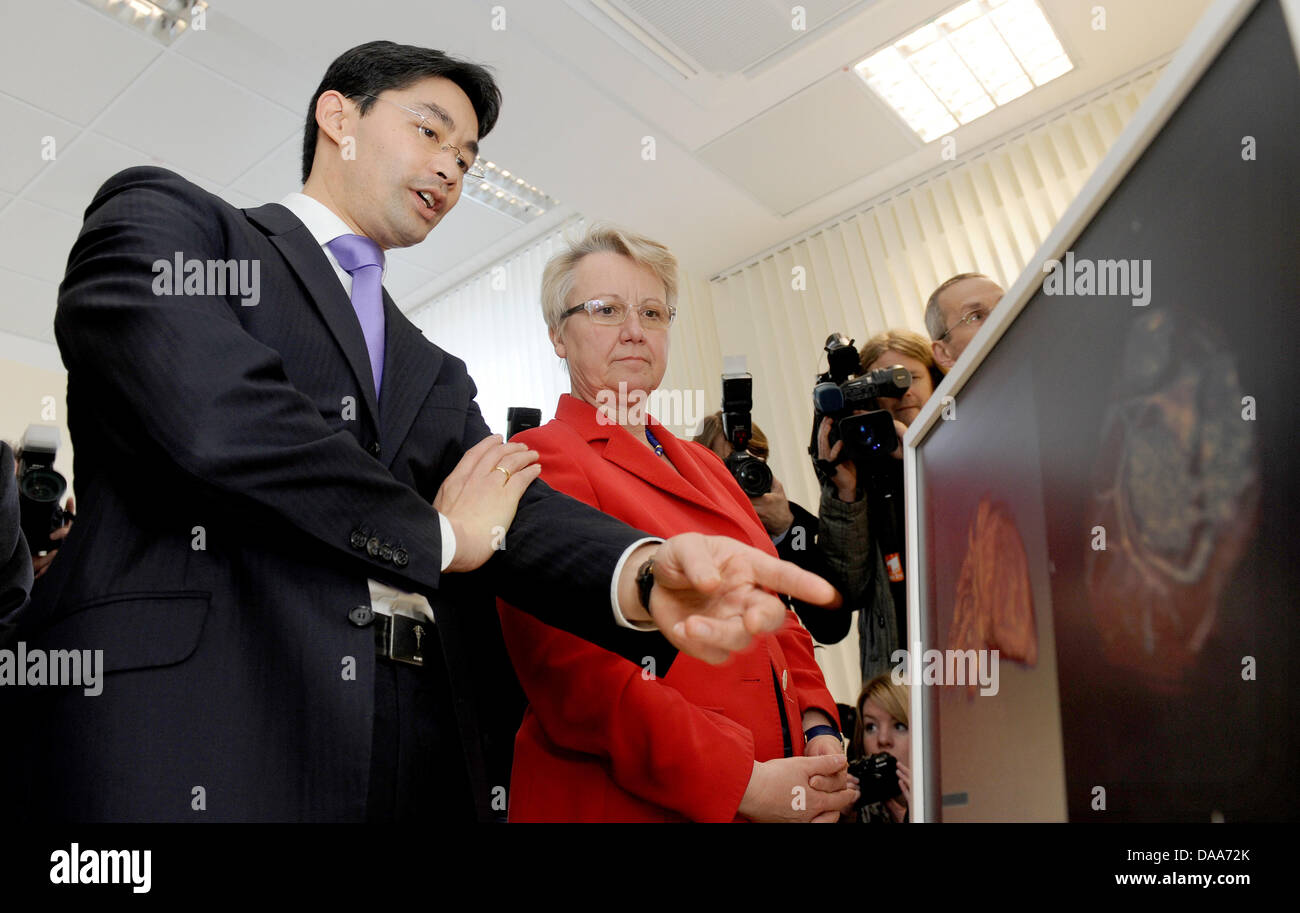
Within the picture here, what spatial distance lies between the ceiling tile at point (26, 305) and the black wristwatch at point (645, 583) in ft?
17.0

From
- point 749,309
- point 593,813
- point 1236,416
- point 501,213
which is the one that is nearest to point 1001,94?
point 749,309

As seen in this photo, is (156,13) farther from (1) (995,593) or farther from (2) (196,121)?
(1) (995,593)

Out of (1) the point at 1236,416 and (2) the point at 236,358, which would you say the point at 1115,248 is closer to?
(1) the point at 1236,416

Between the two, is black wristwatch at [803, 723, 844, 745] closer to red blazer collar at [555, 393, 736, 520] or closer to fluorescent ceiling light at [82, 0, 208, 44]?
red blazer collar at [555, 393, 736, 520]

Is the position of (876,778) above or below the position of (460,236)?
below

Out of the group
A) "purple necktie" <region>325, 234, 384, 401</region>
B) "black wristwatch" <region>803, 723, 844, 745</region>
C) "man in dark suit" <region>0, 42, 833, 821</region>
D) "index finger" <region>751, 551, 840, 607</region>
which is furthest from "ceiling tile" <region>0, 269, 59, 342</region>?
"index finger" <region>751, 551, 840, 607</region>

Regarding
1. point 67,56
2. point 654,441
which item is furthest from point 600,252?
point 67,56

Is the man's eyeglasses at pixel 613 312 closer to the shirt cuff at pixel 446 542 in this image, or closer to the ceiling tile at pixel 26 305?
the shirt cuff at pixel 446 542

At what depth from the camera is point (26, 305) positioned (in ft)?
17.4

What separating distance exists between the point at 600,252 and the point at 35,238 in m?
4.18

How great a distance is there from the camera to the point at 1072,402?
2.39 ft

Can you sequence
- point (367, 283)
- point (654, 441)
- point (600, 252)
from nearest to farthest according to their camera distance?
1. point (367, 283)
2. point (654, 441)
3. point (600, 252)

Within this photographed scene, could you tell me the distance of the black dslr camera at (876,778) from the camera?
1542 mm
